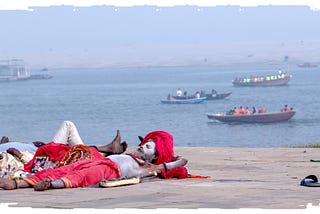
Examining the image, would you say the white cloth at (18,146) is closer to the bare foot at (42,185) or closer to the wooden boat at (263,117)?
the bare foot at (42,185)

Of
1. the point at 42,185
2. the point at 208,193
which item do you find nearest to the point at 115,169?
the point at 42,185

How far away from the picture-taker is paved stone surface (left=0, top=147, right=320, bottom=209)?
336 inches

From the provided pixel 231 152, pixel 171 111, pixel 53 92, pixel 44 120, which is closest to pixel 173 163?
pixel 231 152

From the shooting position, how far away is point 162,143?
11.0m

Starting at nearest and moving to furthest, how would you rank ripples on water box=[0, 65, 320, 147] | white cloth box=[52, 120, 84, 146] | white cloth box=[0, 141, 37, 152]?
1. white cloth box=[52, 120, 84, 146]
2. white cloth box=[0, 141, 37, 152]
3. ripples on water box=[0, 65, 320, 147]

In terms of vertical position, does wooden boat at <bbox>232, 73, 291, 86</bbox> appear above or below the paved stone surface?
below

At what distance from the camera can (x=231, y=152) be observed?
50.2 ft

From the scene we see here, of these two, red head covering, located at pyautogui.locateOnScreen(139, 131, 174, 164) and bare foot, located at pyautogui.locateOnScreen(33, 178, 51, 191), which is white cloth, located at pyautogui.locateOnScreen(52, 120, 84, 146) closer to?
red head covering, located at pyautogui.locateOnScreen(139, 131, 174, 164)

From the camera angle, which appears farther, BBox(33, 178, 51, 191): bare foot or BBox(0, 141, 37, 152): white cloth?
BBox(0, 141, 37, 152): white cloth

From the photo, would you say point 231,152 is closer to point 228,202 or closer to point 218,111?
point 228,202

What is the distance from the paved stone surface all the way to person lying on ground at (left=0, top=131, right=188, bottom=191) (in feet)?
0.41

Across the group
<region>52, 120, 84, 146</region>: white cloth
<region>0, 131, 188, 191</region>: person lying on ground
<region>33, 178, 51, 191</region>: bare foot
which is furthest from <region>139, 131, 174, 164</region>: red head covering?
<region>33, 178, 51, 191</region>: bare foot

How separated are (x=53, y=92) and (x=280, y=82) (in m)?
27.5

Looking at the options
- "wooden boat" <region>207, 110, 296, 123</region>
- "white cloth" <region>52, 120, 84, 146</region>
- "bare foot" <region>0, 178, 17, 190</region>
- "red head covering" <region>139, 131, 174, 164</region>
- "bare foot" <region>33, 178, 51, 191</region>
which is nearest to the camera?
"bare foot" <region>33, 178, 51, 191</region>
